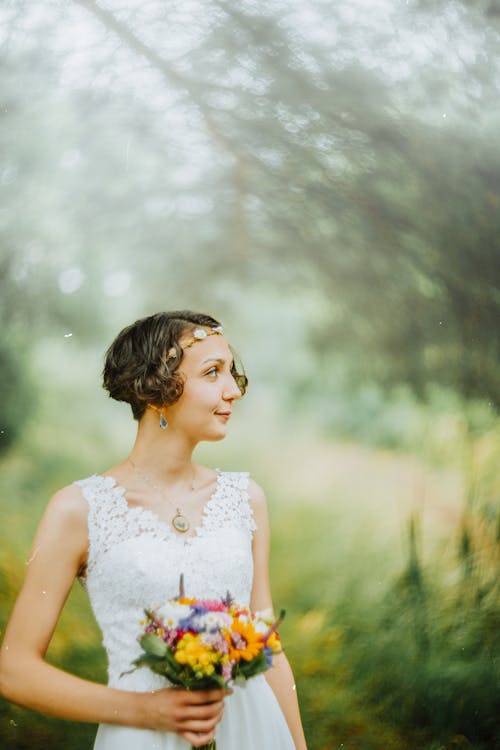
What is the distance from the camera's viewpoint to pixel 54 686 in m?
1.83

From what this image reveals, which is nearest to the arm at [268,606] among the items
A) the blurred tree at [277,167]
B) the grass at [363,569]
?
the grass at [363,569]

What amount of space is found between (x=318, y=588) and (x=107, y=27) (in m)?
2.03

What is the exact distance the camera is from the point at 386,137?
11.0 feet

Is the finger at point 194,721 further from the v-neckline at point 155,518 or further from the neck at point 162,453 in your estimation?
the neck at point 162,453

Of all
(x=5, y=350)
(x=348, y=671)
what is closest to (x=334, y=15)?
(x=5, y=350)

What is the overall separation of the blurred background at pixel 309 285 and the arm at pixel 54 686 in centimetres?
106

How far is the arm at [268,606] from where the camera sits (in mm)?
2088

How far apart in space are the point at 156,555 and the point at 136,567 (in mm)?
51

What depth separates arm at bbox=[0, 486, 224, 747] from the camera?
178 cm

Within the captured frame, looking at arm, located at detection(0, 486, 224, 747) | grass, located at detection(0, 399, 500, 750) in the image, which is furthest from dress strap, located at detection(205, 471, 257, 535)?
grass, located at detection(0, 399, 500, 750)

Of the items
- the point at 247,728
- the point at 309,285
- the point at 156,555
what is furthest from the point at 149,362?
the point at 309,285

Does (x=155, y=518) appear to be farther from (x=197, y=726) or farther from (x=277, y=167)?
(x=277, y=167)

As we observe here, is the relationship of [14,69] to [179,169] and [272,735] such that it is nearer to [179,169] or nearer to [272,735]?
[179,169]

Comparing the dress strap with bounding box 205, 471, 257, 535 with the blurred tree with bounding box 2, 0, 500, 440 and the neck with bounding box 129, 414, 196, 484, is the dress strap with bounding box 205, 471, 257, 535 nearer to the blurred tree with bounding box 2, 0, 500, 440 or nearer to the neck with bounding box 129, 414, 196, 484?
the neck with bounding box 129, 414, 196, 484
